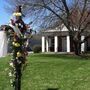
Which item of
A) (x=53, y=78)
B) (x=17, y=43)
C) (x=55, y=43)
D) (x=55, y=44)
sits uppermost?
(x=55, y=43)

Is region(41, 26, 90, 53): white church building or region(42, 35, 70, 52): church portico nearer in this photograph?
region(41, 26, 90, 53): white church building

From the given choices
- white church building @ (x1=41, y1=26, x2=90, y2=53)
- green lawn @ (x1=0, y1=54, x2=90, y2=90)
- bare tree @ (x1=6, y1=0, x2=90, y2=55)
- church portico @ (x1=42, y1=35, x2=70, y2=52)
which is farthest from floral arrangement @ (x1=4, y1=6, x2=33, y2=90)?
church portico @ (x1=42, y1=35, x2=70, y2=52)

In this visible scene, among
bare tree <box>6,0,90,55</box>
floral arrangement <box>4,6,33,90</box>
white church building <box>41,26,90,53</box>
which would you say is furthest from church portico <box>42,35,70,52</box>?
floral arrangement <box>4,6,33,90</box>

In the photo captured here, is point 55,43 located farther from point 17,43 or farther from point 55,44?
point 17,43

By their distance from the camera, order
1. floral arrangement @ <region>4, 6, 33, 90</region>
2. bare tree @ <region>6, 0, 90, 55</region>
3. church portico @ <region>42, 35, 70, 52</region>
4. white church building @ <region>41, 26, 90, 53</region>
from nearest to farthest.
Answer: floral arrangement @ <region>4, 6, 33, 90</region> < bare tree @ <region>6, 0, 90, 55</region> < white church building @ <region>41, 26, 90, 53</region> < church portico @ <region>42, 35, 70, 52</region>

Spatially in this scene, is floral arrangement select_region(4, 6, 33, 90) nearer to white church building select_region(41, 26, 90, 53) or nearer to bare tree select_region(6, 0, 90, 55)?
bare tree select_region(6, 0, 90, 55)

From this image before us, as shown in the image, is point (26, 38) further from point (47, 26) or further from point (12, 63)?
point (47, 26)

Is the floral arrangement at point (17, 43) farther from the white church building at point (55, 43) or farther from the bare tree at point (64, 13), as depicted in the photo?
the white church building at point (55, 43)

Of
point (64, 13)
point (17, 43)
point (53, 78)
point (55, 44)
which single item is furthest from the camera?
point (55, 44)

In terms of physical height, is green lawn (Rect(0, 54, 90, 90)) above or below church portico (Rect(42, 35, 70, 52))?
below

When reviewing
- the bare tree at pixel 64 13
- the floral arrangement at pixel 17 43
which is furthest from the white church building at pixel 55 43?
the floral arrangement at pixel 17 43

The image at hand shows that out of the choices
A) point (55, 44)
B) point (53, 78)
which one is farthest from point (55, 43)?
point (53, 78)

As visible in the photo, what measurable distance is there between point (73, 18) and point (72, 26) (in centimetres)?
120

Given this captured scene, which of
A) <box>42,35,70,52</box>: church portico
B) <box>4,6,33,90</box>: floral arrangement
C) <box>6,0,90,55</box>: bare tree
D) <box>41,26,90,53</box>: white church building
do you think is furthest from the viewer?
<box>42,35,70,52</box>: church portico
